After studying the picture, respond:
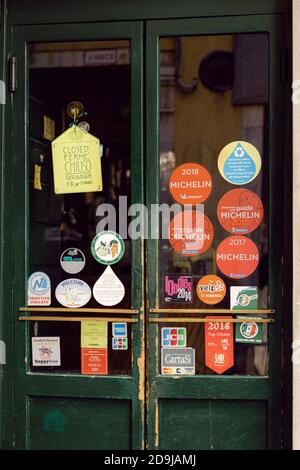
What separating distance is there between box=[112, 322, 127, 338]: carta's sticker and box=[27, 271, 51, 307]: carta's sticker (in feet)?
1.49

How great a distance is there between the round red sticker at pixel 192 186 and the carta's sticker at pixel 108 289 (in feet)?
2.09

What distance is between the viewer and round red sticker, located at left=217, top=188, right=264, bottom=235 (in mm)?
3400

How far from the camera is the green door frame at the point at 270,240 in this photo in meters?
3.29

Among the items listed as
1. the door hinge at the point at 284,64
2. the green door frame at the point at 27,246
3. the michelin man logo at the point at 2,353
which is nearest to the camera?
the door hinge at the point at 284,64

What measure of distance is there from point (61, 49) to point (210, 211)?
11.9 feet

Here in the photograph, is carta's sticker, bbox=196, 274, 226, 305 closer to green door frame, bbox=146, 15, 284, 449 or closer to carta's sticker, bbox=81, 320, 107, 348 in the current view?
green door frame, bbox=146, 15, 284, 449

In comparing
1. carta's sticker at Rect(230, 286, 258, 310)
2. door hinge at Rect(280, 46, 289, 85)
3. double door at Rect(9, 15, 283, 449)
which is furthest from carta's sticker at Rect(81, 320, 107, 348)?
door hinge at Rect(280, 46, 289, 85)

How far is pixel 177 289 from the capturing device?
3.43 m

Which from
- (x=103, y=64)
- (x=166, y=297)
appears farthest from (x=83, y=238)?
(x=103, y=64)

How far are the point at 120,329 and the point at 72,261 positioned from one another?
53 centimetres

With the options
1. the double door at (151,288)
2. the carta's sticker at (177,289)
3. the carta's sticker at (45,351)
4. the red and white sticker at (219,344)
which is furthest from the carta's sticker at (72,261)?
the red and white sticker at (219,344)

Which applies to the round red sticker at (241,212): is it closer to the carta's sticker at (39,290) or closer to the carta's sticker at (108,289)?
the carta's sticker at (108,289)

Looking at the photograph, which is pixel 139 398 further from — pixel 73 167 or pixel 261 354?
pixel 73 167

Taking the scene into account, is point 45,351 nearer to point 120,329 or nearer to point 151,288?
point 120,329
